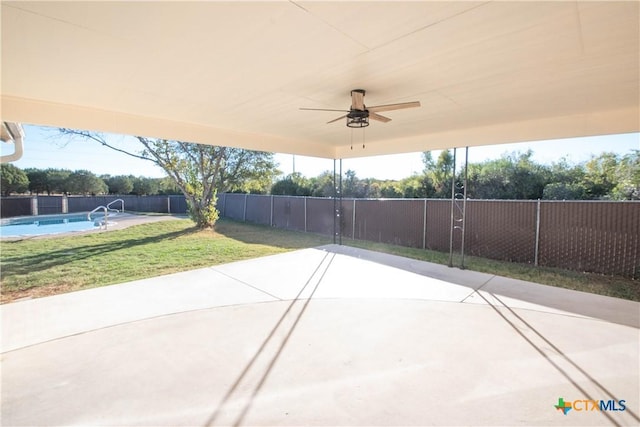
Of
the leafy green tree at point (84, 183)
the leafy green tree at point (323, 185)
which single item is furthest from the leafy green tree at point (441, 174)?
the leafy green tree at point (84, 183)

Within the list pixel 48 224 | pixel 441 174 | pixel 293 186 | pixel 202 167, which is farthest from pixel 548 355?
pixel 48 224

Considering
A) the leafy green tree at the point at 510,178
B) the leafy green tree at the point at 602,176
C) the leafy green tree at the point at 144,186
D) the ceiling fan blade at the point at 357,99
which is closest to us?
the ceiling fan blade at the point at 357,99

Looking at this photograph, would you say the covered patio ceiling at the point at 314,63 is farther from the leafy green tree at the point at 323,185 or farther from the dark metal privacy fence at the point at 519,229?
the leafy green tree at the point at 323,185

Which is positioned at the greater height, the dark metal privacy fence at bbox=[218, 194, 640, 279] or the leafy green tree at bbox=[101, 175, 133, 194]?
the leafy green tree at bbox=[101, 175, 133, 194]

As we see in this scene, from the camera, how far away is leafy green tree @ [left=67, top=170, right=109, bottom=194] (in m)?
15.9

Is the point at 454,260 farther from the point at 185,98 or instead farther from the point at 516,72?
the point at 185,98

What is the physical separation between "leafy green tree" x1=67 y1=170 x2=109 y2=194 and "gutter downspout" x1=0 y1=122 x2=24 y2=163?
15350 mm

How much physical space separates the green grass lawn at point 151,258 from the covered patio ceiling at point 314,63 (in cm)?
235

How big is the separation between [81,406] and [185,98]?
9.78ft

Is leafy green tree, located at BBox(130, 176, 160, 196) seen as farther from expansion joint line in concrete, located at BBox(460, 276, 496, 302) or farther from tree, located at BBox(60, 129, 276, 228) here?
expansion joint line in concrete, located at BBox(460, 276, 496, 302)

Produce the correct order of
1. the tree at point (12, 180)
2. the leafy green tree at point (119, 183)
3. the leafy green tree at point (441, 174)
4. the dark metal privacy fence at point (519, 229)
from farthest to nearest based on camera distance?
the leafy green tree at point (119, 183) → the tree at point (12, 180) → the leafy green tree at point (441, 174) → the dark metal privacy fence at point (519, 229)

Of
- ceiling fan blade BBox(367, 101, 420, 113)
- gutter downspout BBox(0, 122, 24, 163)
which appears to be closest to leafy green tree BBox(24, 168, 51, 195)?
gutter downspout BBox(0, 122, 24, 163)

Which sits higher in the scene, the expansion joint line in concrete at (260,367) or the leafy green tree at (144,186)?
the leafy green tree at (144,186)

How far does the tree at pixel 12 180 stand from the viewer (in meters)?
13.6
